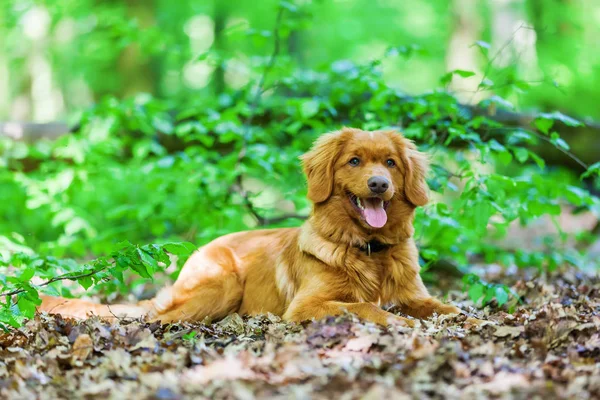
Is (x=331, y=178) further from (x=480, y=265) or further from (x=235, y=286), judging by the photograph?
(x=480, y=265)

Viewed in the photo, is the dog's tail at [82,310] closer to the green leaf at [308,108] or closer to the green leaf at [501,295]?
the green leaf at [308,108]

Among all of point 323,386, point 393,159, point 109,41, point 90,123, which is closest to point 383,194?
point 393,159

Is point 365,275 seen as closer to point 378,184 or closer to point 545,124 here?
point 378,184

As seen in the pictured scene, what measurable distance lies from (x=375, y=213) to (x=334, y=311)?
31.8 inches

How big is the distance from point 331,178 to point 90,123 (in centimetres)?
375

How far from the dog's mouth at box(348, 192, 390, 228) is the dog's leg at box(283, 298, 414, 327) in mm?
631

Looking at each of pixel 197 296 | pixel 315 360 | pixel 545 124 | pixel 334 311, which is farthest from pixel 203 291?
pixel 545 124

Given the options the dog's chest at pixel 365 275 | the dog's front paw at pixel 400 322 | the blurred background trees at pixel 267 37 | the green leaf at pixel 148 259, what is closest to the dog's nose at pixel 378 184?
the dog's chest at pixel 365 275

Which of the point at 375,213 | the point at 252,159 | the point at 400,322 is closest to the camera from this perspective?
the point at 400,322

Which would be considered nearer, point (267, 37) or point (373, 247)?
point (373, 247)

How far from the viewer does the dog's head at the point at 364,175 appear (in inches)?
182

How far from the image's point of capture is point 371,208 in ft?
15.1

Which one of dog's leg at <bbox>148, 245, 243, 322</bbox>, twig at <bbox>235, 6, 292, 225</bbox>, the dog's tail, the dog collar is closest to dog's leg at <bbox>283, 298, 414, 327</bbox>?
the dog collar

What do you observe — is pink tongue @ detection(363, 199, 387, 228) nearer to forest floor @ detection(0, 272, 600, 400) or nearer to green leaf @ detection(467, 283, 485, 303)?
forest floor @ detection(0, 272, 600, 400)
